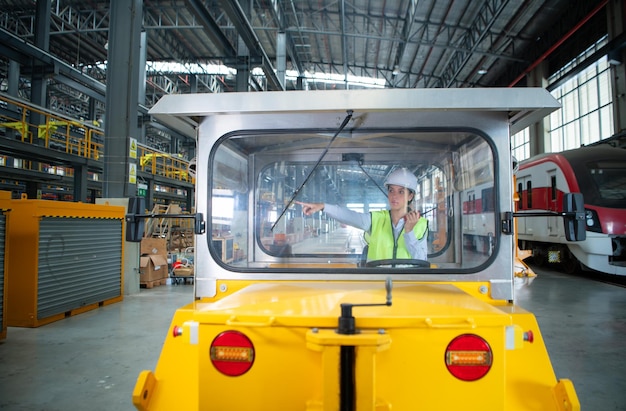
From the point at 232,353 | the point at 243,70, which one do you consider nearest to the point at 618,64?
the point at 243,70

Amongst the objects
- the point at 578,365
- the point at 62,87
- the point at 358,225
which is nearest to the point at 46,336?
the point at 358,225

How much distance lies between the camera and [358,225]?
245 cm

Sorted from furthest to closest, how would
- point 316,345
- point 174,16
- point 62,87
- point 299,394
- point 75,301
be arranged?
point 62,87 < point 174,16 < point 75,301 < point 299,394 < point 316,345

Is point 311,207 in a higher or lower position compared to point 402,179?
lower

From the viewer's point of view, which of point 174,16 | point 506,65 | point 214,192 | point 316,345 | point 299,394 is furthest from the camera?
point 506,65

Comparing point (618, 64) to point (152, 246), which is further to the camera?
point (618, 64)

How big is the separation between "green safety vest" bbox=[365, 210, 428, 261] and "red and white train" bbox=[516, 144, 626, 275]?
6.94 m

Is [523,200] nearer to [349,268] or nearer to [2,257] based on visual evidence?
[349,268]

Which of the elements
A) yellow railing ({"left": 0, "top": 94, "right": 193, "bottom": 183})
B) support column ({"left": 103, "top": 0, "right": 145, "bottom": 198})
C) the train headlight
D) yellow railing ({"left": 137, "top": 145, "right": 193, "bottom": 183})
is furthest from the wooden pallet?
the train headlight

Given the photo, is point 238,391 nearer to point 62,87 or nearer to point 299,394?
point 299,394

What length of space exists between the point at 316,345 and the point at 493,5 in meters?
13.6

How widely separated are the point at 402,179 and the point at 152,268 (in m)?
7.21

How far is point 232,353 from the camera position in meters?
1.47

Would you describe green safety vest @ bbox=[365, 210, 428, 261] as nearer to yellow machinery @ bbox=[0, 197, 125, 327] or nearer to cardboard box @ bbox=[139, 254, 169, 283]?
yellow machinery @ bbox=[0, 197, 125, 327]
